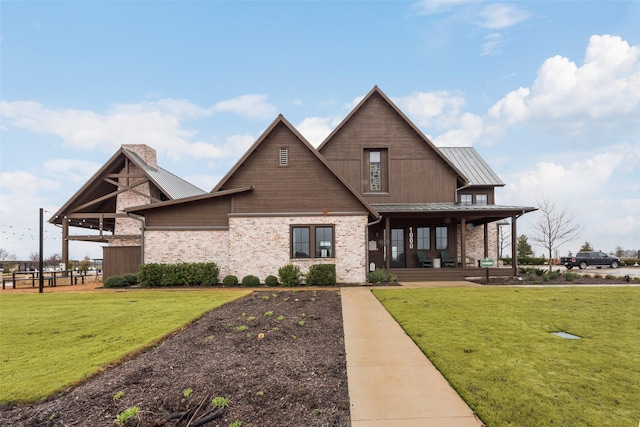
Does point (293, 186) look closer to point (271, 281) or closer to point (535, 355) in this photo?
point (271, 281)

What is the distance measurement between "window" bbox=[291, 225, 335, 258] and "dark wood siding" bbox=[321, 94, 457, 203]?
5.23 m

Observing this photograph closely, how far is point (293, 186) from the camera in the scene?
17.3 meters

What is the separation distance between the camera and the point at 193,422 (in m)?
3.78

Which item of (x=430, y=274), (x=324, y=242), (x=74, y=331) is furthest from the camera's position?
(x=430, y=274)

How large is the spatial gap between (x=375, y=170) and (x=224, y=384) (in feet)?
60.3

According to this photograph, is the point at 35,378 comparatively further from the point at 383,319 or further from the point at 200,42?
the point at 200,42

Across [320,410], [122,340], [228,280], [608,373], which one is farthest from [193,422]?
[228,280]

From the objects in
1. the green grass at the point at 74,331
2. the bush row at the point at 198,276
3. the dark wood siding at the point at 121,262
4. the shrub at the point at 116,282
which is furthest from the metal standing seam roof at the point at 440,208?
the dark wood siding at the point at 121,262

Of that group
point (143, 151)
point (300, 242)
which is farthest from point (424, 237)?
point (143, 151)

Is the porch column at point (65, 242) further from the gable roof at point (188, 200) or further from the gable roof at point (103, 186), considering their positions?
the gable roof at point (188, 200)

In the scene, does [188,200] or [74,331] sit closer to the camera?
[74,331]

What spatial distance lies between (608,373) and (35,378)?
8240mm

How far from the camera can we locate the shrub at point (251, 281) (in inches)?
650

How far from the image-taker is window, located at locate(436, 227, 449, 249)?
22094 millimetres
